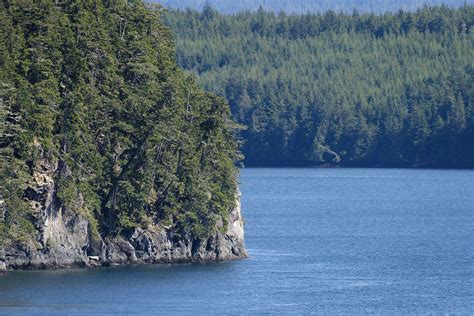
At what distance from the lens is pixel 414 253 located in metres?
98.7

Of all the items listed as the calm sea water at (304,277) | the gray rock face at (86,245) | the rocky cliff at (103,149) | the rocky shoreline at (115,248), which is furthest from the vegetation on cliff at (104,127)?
the calm sea water at (304,277)

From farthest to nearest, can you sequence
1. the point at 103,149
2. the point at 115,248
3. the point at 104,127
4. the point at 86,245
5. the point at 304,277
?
the point at 103,149 < the point at 104,127 < the point at 304,277 < the point at 115,248 < the point at 86,245

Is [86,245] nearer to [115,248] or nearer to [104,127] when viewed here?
[115,248]

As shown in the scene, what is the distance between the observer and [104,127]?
8388 centimetres

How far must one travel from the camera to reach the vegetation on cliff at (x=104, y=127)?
78.6 metres

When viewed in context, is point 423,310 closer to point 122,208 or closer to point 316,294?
point 316,294

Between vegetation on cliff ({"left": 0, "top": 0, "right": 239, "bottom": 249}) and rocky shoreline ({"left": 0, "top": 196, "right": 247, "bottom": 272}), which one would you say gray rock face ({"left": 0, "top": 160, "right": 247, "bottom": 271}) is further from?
vegetation on cliff ({"left": 0, "top": 0, "right": 239, "bottom": 249})

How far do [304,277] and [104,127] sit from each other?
14.3 m

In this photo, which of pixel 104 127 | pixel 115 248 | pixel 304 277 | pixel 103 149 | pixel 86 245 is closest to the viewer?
pixel 86 245

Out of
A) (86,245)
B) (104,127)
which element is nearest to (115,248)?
(86,245)

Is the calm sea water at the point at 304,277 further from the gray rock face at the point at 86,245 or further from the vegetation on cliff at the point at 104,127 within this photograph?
the vegetation on cliff at the point at 104,127

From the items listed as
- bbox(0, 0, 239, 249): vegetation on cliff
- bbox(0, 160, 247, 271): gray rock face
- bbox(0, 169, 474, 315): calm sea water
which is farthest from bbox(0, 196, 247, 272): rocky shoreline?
bbox(0, 169, 474, 315): calm sea water

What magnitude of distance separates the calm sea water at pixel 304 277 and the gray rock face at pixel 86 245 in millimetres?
1128

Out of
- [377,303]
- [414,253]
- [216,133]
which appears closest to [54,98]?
[216,133]
